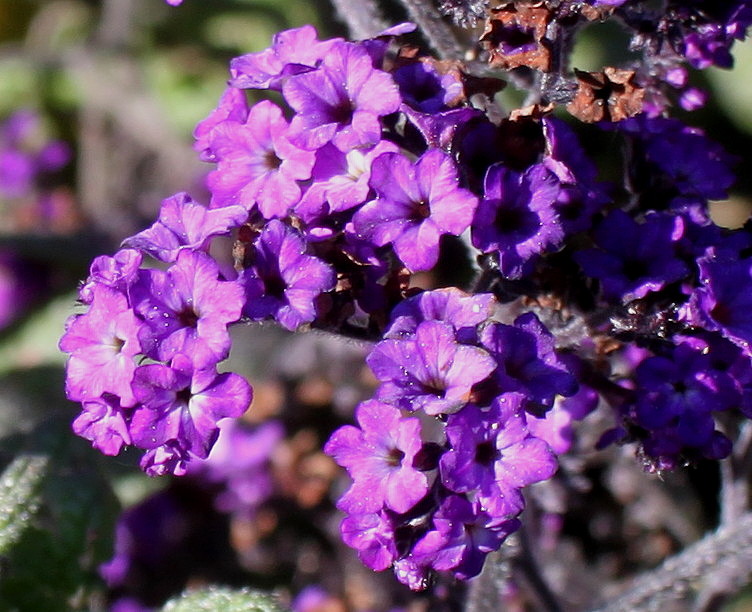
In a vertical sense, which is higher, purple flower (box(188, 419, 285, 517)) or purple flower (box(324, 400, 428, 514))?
purple flower (box(324, 400, 428, 514))

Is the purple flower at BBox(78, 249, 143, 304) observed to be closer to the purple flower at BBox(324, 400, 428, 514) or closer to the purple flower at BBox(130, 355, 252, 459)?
the purple flower at BBox(130, 355, 252, 459)

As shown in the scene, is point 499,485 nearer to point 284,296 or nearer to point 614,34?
point 284,296

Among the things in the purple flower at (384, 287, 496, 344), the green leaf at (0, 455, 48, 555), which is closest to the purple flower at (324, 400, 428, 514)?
the purple flower at (384, 287, 496, 344)

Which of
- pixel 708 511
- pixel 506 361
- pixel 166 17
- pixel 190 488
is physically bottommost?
pixel 190 488

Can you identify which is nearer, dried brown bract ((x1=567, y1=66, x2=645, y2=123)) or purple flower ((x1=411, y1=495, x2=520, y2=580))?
purple flower ((x1=411, y1=495, x2=520, y2=580))

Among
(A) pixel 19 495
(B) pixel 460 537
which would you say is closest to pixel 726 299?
(B) pixel 460 537

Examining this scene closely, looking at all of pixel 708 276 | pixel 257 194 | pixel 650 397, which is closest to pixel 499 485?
pixel 650 397

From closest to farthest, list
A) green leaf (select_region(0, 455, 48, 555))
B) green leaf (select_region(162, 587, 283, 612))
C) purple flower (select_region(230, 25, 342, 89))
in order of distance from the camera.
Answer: purple flower (select_region(230, 25, 342, 89))
green leaf (select_region(162, 587, 283, 612))
green leaf (select_region(0, 455, 48, 555))
